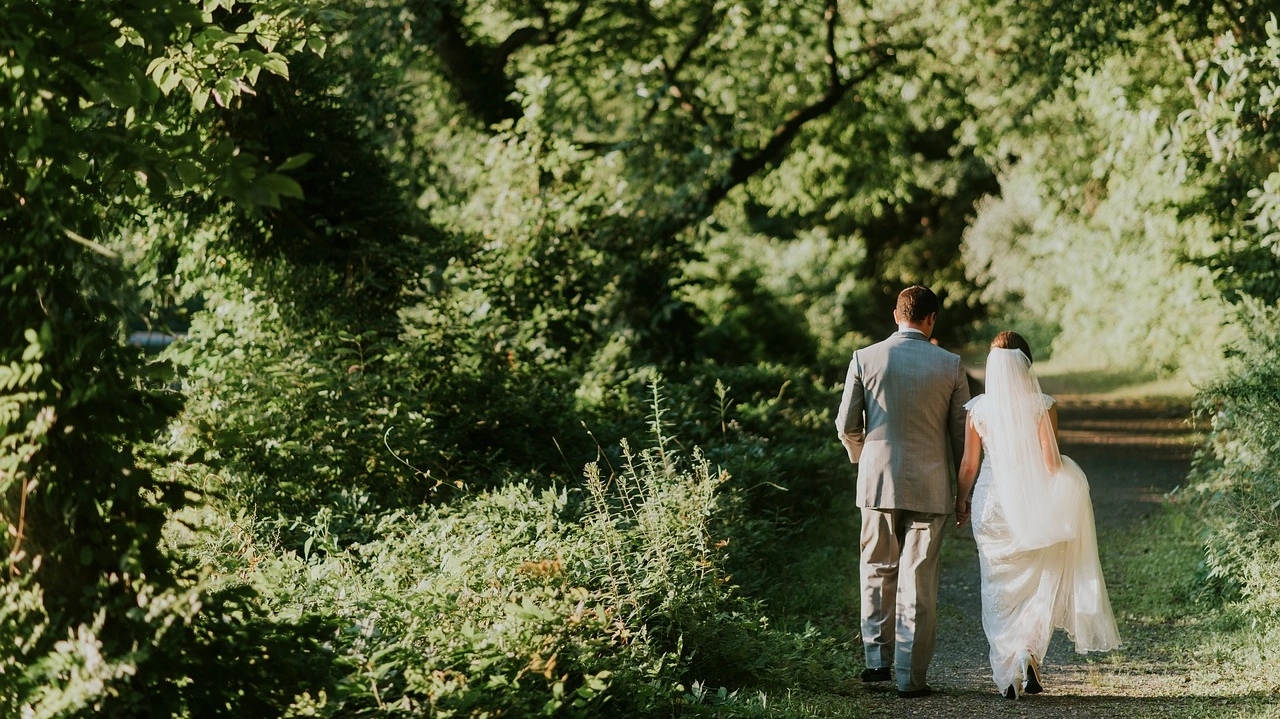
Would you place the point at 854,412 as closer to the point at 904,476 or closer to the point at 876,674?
the point at 904,476

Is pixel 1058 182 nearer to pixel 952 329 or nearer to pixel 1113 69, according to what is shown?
pixel 1113 69

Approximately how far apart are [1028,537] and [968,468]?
0.47m

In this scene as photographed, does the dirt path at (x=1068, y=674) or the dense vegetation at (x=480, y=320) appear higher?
the dense vegetation at (x=480, y=320)

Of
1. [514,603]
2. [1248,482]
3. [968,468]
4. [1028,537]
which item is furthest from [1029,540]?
[514,603]

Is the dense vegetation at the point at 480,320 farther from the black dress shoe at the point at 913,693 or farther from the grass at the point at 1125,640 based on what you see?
the black dress shoe at the point at 913,693

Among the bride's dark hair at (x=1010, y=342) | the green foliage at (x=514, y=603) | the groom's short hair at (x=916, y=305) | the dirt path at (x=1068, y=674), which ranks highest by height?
the groom's short hair at (x=916, y=305)

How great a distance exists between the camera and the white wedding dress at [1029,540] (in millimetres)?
5992

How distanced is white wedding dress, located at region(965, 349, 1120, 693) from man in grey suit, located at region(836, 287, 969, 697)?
235 mm

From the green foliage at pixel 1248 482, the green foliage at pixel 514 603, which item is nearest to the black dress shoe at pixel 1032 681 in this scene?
the green foliage at pixel 514 603

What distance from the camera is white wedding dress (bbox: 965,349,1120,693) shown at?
5992 mm

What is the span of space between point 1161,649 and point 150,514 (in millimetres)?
5629

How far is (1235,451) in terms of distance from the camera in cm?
781

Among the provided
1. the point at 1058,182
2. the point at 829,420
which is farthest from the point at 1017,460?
the point at 1058,182

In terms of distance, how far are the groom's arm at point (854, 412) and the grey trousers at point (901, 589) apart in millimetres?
401
